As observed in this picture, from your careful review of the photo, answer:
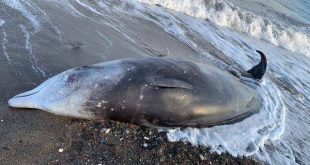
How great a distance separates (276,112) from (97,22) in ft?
14.3

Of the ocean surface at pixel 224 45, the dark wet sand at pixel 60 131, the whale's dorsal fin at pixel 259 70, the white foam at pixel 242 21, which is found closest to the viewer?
the dark wet sand at pixel 60 131

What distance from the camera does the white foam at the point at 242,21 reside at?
1432cm

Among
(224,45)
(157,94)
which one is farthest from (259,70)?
(157,94)

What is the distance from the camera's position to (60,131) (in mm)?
5777

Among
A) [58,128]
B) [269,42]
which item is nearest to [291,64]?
[269,42]

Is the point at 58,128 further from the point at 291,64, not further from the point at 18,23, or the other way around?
the point at 291,64

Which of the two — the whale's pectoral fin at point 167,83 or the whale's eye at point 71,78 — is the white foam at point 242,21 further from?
the whale's eye at point 71,78

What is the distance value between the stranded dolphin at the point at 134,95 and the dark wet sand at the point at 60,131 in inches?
6.8

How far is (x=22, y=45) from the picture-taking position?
24.6ft

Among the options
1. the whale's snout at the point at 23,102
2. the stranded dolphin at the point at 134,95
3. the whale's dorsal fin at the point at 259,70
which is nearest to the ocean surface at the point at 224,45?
the whale's dorsal fin at the point at 259,70

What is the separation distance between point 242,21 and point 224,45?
13.9 feet

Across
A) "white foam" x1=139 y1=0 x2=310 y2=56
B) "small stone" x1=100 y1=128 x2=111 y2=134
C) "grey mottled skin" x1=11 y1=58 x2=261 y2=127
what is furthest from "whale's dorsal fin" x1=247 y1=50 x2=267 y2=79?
"white foam" x1=139 y1=0 x2=310 y2=56

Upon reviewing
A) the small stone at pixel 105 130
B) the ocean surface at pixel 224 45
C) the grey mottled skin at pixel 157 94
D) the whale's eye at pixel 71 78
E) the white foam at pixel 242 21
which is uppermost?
the whale's eye at pixel 71 78

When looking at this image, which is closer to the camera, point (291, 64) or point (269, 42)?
point (291, 64)
